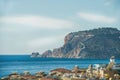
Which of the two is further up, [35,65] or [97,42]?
[97,42]

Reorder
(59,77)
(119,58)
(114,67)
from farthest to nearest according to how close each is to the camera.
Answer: (119,58) < (114,67) < (59,77)

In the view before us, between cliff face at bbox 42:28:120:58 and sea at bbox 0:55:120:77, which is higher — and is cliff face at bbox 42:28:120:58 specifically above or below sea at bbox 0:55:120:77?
above

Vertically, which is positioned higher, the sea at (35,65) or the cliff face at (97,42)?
the cliff face at (97,42)

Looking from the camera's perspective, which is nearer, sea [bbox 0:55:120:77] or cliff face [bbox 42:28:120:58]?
sea [bbox 0:55:120:77]

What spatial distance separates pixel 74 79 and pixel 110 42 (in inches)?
405

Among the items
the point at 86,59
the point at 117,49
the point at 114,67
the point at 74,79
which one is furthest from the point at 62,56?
the point at 74,79

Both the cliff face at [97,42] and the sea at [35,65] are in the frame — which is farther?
the cliff face at [97,42]

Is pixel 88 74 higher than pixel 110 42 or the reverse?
the reverse

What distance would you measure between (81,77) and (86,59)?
1311 cm

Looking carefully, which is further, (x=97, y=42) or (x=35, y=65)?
(x=97, y=42)

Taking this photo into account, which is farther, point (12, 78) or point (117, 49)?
point (117, 49)

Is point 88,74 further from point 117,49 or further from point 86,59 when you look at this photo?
point 86,59

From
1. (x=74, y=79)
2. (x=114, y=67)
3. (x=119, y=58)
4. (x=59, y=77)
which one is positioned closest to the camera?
(x=74, y=79)

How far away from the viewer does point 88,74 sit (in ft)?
23.9
